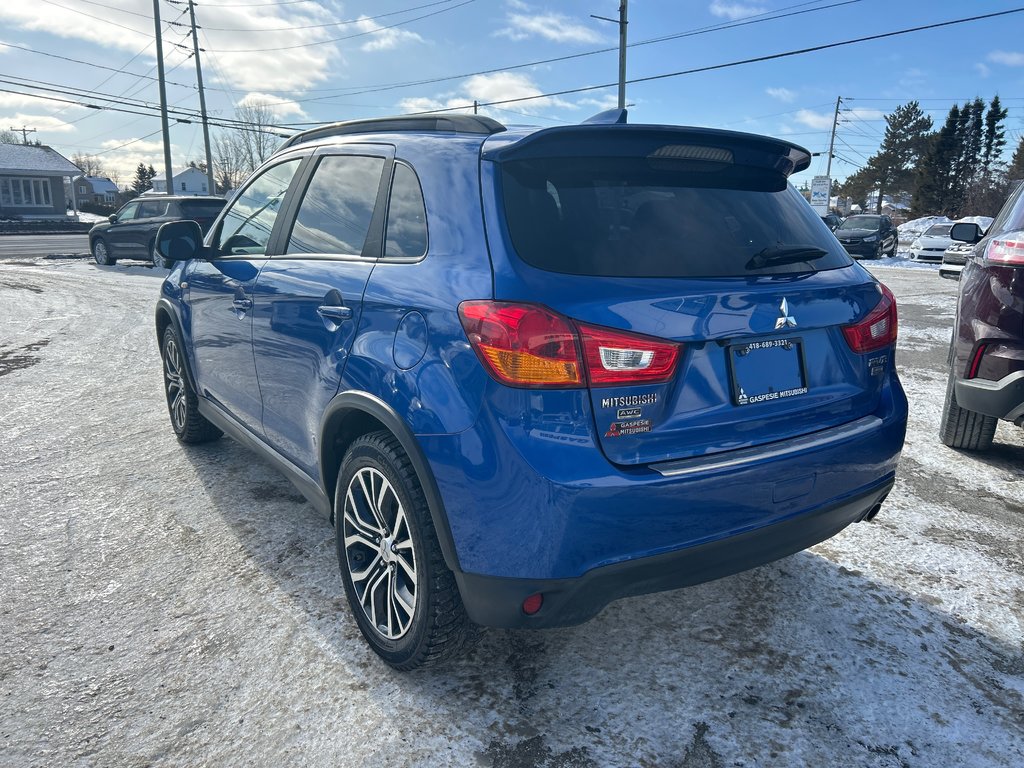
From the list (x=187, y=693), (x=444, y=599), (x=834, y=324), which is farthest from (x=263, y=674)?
(x=834, y=324)

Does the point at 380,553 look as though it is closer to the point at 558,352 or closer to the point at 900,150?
the point at 558,352

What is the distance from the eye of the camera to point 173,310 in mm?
4520

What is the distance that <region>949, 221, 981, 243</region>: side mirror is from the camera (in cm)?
505

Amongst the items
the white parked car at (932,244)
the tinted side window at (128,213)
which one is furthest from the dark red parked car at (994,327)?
the white parked car at (932,244)

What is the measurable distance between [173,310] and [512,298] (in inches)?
130

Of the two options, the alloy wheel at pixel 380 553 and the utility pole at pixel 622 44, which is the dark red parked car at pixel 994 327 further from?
the utility pole at pixel 622 44

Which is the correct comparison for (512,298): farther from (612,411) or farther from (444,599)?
(444,599)

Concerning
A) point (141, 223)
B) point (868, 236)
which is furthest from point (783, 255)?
point (868, 236)

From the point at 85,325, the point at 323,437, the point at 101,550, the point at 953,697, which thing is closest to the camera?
the point at 953,697

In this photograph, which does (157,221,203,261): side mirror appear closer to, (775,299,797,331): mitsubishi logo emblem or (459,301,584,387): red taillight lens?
(459,301,584,387): red taillight lens

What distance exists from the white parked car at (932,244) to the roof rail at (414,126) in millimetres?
26018

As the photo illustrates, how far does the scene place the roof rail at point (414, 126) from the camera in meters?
2.45

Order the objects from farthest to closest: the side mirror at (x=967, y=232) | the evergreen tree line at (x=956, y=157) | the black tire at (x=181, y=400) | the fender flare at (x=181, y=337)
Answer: the evergreen tree line at (x=956, y=157) < the side mirror at (x=967, y=232) < the black tire at (x=181, y=400) < the fender flare at (x=181, y=337)

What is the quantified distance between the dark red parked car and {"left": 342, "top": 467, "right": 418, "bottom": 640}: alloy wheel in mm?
3360
